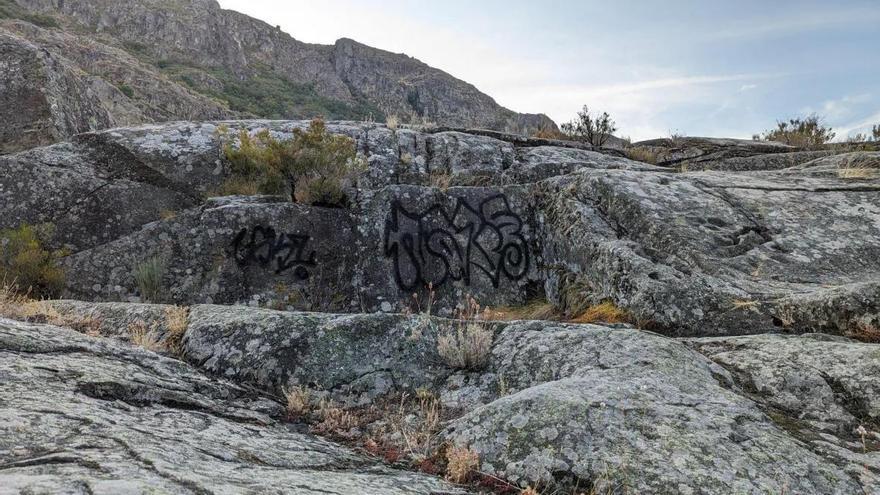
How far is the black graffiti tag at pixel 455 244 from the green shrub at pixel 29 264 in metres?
5.48

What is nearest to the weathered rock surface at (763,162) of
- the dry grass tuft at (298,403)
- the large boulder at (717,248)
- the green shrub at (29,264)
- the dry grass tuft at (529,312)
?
the large boulder at (717,248)

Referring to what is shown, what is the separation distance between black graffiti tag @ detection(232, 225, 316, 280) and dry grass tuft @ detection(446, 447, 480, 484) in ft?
20.4

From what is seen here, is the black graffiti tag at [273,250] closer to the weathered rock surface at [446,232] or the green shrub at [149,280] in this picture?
the weathered rock surface at [446,232]

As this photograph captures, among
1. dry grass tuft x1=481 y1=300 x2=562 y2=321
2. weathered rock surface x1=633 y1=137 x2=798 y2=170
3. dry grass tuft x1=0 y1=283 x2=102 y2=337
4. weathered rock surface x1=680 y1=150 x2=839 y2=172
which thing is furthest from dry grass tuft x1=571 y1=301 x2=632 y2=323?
weathered rock surface x1=633 y1=137 x2=798 y2=170

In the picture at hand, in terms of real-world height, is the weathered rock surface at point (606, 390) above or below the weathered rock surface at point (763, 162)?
below

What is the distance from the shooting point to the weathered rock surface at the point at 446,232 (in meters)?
6.99

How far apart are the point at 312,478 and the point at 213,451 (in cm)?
61

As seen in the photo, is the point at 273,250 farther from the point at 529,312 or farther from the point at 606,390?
the point at 606,390

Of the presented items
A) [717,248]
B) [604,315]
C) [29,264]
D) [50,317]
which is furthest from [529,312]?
[29,264]

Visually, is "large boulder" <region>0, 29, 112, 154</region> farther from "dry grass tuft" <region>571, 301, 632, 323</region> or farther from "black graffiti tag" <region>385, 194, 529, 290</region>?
"dry grass tuft" <region>571, 301, 632, 323</region>

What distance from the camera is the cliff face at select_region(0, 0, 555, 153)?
12.1 m

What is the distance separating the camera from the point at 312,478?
9.22ft

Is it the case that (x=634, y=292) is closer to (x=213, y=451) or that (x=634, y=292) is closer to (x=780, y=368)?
(x=780, y=368)

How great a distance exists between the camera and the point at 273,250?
909 centimetres
